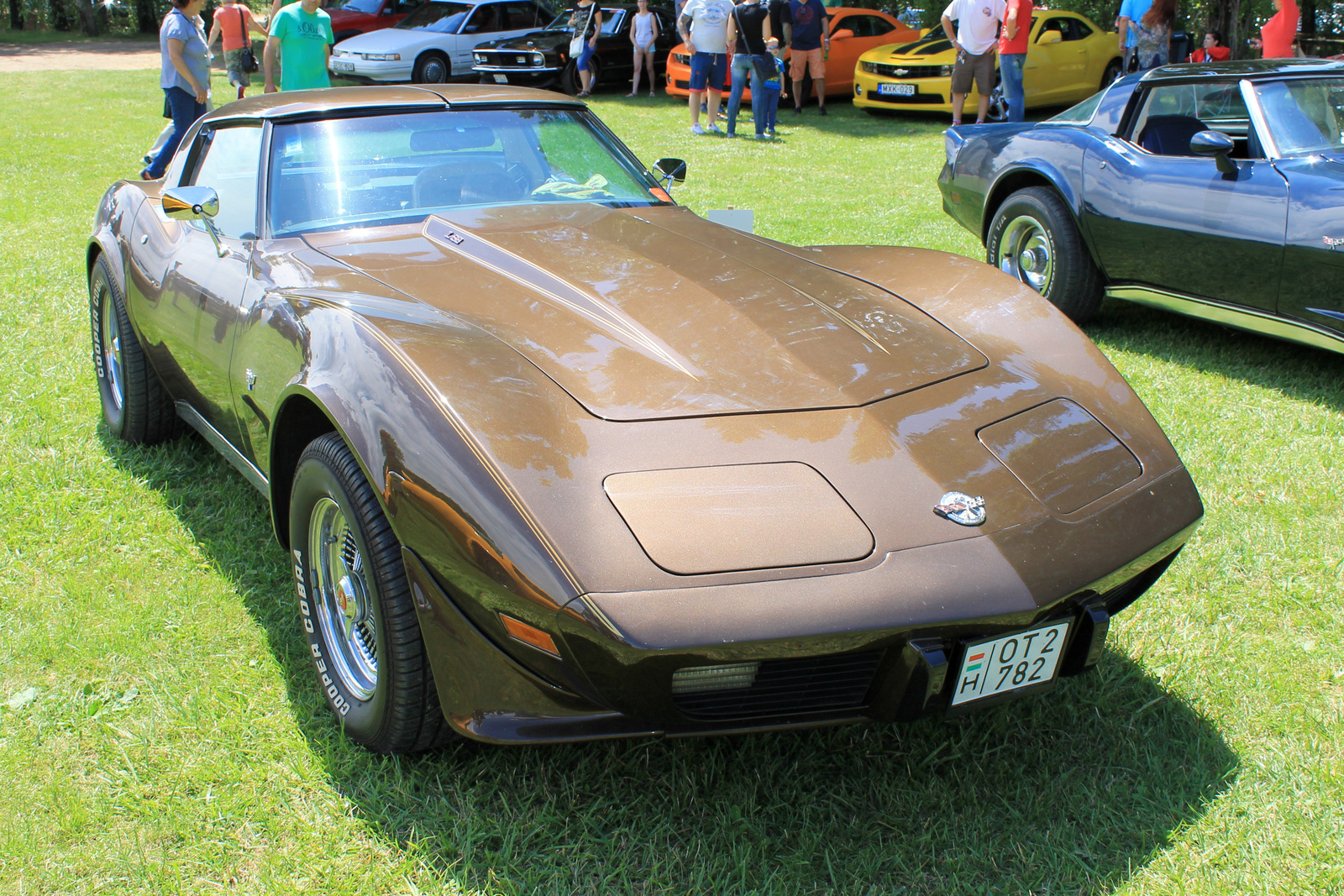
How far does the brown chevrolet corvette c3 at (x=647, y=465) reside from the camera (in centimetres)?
172

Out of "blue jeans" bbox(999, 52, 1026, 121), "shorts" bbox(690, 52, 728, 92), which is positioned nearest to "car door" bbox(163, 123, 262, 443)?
"blue jeans" bbox(999, 52, 1026, 121)

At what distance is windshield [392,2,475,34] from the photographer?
1582cm

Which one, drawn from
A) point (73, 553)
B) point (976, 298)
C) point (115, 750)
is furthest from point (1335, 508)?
point (73, 553)

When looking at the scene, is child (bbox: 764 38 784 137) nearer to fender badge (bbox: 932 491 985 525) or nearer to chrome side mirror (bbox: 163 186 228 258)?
chrome side mirror (bbox: 163 186 228 258)

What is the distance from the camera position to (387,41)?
1545 centimetres

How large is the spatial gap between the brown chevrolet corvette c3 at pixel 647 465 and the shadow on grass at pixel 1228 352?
7.24 ft

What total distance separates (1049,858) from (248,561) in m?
2.24

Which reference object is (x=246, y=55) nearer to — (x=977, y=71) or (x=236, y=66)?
(x=236, y=66)

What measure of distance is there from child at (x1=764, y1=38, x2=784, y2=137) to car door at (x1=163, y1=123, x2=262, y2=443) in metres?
8.76

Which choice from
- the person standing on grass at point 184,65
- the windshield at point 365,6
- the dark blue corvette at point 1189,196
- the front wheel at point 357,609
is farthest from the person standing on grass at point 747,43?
the front wheel at point 357,609

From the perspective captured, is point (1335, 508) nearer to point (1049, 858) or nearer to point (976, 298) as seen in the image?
point (976, 298)

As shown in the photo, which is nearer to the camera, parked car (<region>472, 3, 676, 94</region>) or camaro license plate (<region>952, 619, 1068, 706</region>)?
camaro license plate (<region>952, 619, 1068, 706</region>)

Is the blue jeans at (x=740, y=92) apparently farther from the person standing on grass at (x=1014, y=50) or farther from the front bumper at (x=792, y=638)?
the front bumper at (x=792, y=638)

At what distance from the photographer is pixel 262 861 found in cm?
197
